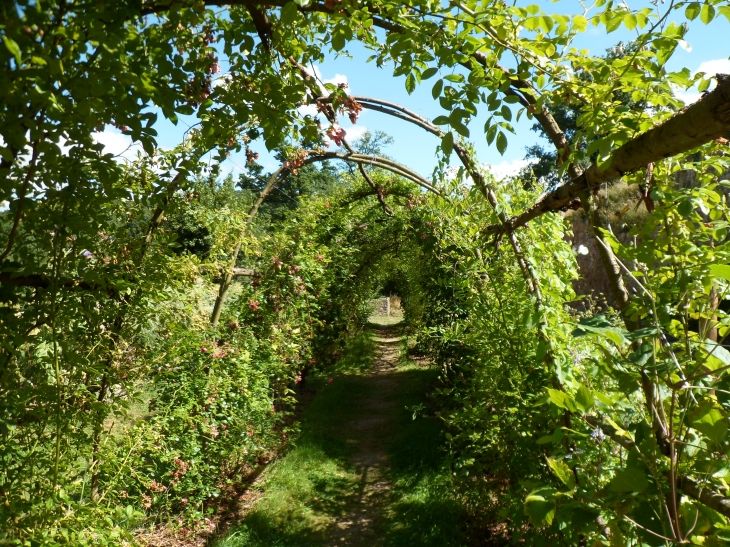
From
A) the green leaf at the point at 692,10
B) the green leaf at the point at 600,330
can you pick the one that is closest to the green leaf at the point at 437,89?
the green leaf at the point at 692,10

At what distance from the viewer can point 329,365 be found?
9.47 m

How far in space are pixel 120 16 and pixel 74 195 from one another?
58 centimetres

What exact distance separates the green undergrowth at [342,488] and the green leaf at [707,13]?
3830mm

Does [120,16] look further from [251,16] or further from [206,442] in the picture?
[206,442]

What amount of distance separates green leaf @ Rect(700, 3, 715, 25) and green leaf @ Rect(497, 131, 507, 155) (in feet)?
1.84

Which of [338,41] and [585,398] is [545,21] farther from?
[585,398]

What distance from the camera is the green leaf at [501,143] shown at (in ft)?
4.42

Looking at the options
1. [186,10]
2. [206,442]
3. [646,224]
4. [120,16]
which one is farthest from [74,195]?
[206,442]

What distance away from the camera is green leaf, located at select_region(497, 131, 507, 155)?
1349 mm

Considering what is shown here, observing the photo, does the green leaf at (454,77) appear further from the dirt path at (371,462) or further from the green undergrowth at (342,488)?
the dirt path at (371,462)

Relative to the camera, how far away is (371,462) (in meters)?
5.79

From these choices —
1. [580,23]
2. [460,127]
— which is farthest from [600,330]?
[580,23]

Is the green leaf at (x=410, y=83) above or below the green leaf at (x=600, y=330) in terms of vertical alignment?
above

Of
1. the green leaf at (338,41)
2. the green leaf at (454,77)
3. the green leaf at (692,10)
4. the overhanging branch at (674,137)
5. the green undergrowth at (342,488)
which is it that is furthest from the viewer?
the green undergrowth at (342,488)
